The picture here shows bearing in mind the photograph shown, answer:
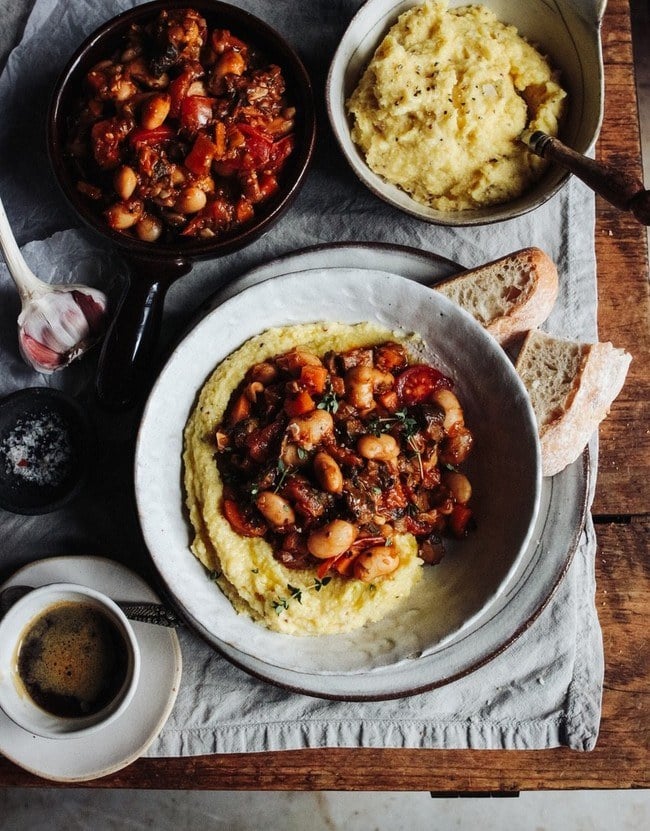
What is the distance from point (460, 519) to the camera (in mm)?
3410

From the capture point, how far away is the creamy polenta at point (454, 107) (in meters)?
3.35

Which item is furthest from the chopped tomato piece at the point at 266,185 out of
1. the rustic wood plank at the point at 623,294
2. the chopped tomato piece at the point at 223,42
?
the rustic wood plank at the point at 623,294

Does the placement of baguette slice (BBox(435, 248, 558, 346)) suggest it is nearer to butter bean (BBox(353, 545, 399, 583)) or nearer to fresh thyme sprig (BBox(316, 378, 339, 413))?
fresh thyme sprig (BBox(316, 378, 339, 413))

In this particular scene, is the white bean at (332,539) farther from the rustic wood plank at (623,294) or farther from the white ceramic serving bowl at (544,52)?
the rustic wood plank at (623,294)

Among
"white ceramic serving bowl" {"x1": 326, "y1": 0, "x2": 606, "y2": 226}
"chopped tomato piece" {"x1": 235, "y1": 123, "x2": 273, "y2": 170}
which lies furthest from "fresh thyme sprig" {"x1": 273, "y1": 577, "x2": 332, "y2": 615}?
"chopped tomato piece" {"x1": 235, "y1": 123, "x2": 273, "y2": 170}

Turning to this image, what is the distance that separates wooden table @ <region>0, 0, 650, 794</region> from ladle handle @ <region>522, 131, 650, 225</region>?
0.84m

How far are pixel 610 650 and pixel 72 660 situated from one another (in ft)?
8.36

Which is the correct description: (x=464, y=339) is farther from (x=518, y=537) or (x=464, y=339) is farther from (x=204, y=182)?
(x=204, y=182)

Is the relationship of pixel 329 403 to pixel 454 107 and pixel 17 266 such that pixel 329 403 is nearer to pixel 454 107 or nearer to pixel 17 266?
pixel 454 107

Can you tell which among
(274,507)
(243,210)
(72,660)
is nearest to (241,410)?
(274,507)

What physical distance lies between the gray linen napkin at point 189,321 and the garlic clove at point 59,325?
0.42 ft

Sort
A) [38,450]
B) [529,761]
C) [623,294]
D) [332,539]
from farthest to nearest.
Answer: [623,294]
[529,761]
[38,450]
[332,539]

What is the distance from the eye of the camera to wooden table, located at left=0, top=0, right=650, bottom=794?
377 cm

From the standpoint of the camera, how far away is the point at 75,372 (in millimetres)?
3783
